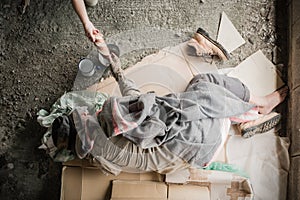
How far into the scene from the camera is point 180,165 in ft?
4.06

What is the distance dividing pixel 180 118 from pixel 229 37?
0.55 metres

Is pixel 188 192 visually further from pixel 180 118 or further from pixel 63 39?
pixel 63 39

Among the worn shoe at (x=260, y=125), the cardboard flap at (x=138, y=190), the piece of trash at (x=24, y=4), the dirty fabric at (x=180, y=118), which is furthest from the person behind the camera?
the piece of trash at (x=24, y=4)

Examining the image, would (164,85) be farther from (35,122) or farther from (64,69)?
(35,122)

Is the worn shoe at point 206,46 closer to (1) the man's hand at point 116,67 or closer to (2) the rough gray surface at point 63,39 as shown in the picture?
(2) the rough gray surface at point 63,39

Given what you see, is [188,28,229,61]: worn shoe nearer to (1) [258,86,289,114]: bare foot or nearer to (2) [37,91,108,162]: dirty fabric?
(1) [258,86,289,114]: bare foot

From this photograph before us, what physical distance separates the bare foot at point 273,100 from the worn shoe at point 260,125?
0.02m

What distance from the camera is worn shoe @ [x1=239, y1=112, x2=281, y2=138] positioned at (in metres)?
1.41

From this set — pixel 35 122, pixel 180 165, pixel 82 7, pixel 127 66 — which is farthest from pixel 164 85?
pixel 35 122

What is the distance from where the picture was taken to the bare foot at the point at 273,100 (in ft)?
4.74

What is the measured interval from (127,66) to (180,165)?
45 cm

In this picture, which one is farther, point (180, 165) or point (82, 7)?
point (82, 7)

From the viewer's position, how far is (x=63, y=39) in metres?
1.53

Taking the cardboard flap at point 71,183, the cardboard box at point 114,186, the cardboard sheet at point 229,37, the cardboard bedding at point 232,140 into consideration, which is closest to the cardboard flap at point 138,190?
the cardboard box at point 114,186
